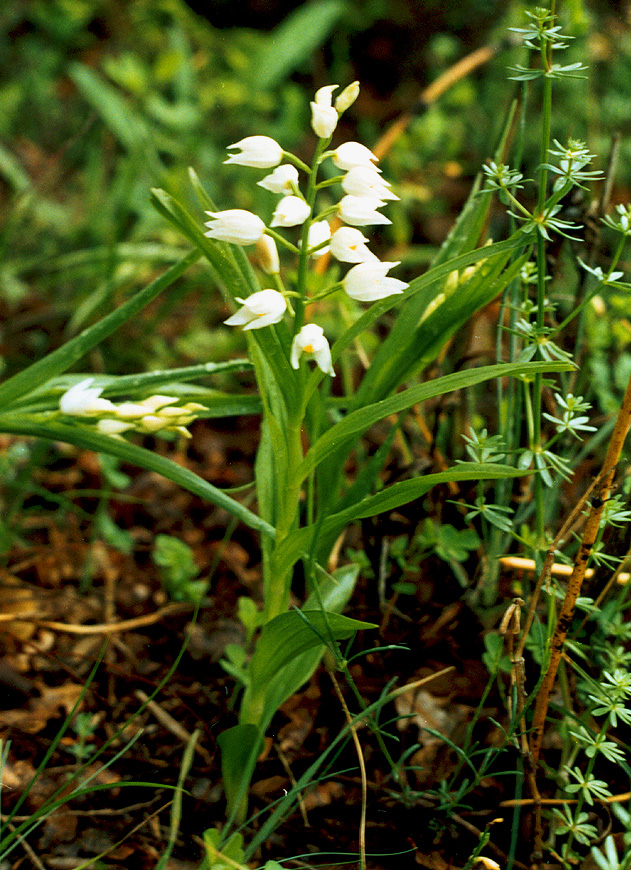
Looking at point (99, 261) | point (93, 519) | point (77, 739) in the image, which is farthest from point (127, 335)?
point (77, 739)

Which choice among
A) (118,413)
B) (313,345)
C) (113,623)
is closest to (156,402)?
(118,413)

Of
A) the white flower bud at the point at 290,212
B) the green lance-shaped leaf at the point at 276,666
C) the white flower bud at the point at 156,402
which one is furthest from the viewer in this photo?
the white flower bud at the point at 156,402

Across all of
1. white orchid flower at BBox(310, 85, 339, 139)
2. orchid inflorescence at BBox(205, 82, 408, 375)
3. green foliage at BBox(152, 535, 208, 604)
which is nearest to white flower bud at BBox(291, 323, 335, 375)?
orchid inflorescence at BBox(205, 82, 408, 375)

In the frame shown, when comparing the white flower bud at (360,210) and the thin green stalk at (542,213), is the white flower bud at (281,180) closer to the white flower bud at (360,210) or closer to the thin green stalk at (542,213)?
the white flower bud at (360,210)

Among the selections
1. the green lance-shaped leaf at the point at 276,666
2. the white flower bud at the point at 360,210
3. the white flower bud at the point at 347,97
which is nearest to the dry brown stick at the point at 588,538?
the green lance-shaped leaf at the point at 276,666

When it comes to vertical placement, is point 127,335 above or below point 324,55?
below

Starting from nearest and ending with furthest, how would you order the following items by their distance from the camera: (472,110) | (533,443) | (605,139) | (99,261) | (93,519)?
1. (533,443)
2. (93,519)
3. (99,261)
4. (605,139)
5. (472,110)

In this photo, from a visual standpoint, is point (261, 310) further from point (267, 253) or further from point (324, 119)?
point (324, 119)

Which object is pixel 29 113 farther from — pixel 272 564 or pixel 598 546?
pixel 598 546
